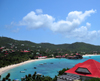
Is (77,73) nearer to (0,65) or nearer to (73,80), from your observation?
(73,80)

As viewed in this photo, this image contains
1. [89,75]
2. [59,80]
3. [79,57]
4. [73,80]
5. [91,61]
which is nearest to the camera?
[73,80]

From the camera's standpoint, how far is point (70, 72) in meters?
27.4

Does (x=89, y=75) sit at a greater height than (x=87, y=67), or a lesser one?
lesser

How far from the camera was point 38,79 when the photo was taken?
31.6m

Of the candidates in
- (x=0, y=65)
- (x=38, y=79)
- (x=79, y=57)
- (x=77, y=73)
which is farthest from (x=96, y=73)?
(x=79, y=57)

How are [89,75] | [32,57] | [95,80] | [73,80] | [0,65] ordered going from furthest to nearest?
[32,57] → [0,65] → [89,75] → [73,80] → [95,80]

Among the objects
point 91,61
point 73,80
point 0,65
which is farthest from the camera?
point 0,65

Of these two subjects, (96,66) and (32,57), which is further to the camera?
(32,57)

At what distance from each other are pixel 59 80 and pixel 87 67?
25.9 ft

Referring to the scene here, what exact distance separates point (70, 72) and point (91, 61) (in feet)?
23.3

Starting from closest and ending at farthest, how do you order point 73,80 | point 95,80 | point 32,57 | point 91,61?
point 95,80
point 73,80
point 91,61
point 32,57

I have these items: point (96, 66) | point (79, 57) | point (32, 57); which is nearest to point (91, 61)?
point (96, 66)

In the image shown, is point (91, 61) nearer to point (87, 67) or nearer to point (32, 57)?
point (87, 67)

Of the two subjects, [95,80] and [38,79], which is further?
[38,79]
